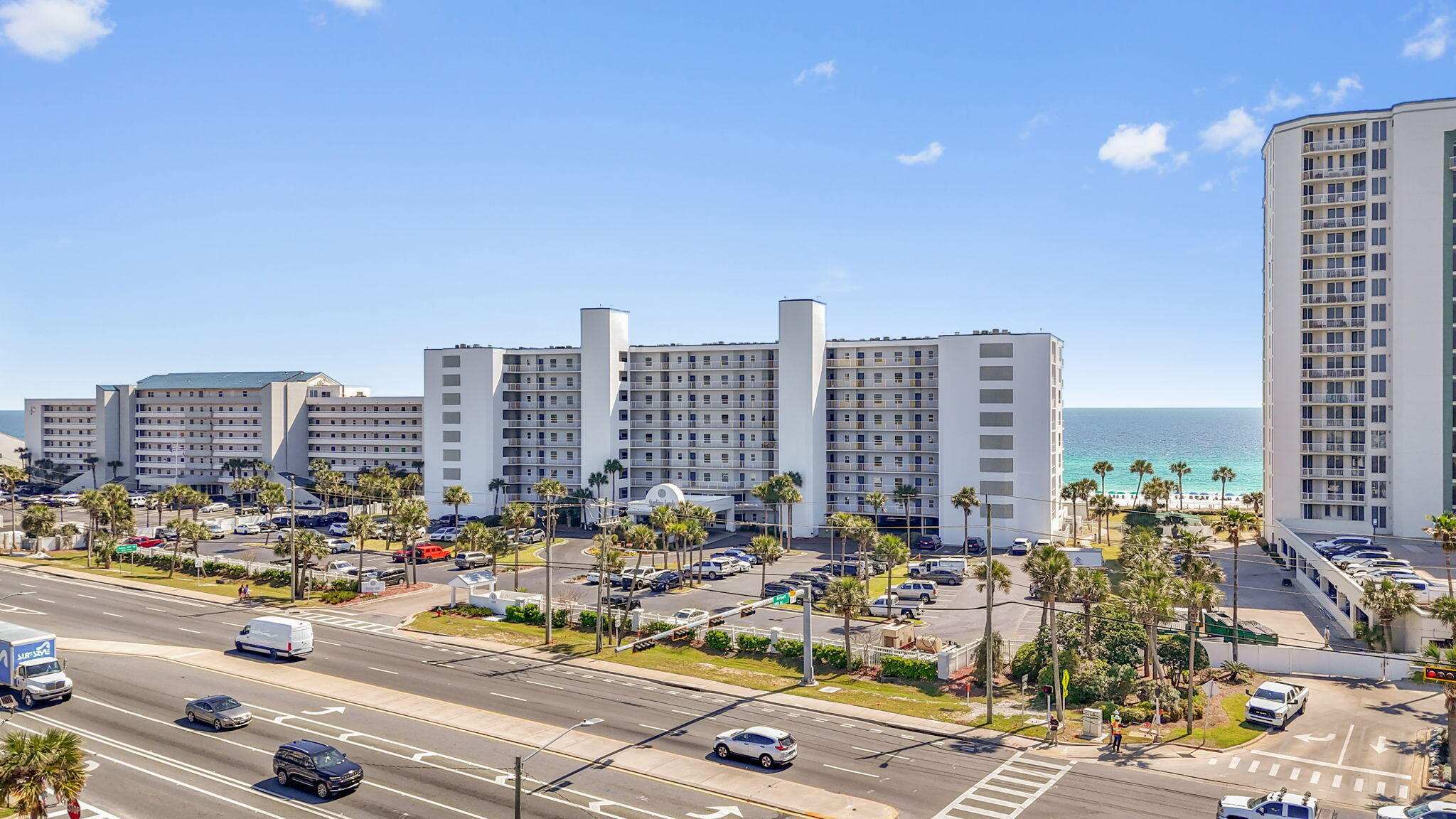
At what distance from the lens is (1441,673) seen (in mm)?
38688

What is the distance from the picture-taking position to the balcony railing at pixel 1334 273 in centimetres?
9050

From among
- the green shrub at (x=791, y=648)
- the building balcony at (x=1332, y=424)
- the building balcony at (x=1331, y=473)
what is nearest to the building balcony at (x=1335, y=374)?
the building balcony at (x=1332, y=424)

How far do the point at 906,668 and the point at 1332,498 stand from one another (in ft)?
206

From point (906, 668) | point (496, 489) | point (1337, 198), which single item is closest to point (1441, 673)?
point (906, 668)

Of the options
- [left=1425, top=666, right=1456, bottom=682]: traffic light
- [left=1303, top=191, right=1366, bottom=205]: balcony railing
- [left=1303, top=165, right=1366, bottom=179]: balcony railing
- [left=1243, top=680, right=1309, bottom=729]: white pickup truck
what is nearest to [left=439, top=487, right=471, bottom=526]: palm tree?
[left=1243, top=680, right=1309, bottom=729]: white pickup truck

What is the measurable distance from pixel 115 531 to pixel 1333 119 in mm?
132498

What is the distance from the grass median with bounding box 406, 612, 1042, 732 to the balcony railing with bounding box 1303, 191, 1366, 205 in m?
72.2

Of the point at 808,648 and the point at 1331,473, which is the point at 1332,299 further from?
the point at 808,648

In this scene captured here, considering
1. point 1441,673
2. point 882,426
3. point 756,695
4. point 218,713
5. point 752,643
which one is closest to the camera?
point 1441,673

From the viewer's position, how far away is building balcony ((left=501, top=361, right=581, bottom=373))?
127m

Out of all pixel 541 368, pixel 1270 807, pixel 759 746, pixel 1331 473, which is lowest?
pixel 759 746

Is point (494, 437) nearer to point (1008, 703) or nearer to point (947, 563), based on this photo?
point (947, 563)

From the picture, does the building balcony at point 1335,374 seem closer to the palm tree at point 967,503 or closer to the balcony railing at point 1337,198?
the balcony railing at point 1337,198

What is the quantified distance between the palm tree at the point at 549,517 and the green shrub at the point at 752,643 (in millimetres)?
13350
